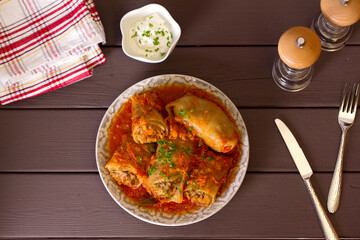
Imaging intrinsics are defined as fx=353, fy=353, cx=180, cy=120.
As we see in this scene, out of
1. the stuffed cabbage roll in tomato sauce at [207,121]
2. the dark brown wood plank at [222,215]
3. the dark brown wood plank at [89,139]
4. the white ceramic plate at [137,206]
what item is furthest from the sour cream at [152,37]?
the dark brown wood plank at [222,215]

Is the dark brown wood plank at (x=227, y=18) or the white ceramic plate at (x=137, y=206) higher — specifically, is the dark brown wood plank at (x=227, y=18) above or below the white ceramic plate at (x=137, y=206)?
above

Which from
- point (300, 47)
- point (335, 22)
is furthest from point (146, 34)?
point (335, 22)

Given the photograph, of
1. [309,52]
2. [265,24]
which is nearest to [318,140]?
[309,52]

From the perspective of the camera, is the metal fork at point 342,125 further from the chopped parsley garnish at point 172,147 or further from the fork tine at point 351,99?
the chopped parsley garnish at point 172,147

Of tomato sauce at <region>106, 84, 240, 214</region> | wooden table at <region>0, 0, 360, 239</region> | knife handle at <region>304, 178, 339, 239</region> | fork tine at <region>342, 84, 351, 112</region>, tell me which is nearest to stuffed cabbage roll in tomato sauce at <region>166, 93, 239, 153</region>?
tomato sauce at <region>106, 84, 240, 214</region>

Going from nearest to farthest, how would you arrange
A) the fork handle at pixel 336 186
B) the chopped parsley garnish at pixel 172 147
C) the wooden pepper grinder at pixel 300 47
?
the wooden pepper grinder at pixel 300 47 → the chopped parsley garnish at pixel 172 147 → the fork handle at pixel 336 186

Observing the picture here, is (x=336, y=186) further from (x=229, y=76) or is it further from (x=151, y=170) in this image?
(x=151, y=170)
